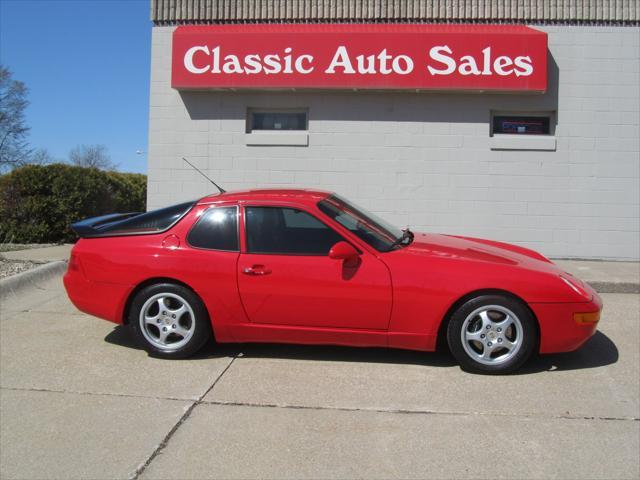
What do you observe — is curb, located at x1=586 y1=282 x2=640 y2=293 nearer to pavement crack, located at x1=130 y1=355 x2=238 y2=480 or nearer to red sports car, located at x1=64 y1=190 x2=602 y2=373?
red sports car, located at x1=64 y1=190 x2=602 y2=373

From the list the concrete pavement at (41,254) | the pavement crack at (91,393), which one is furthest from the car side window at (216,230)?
the concrete pavement at (41,254)

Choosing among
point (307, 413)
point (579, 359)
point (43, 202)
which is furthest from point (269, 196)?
point (43, 202)

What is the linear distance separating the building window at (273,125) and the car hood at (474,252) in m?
4.55

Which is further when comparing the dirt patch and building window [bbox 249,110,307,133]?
building window [bbox 249,110,307,133]

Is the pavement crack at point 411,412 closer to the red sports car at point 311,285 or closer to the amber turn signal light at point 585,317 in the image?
the red sports car at point 311,285

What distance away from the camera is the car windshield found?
487cm

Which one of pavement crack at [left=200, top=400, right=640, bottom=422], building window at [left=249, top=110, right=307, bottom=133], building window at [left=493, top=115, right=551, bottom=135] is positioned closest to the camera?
pavement crack at [left=200, top=400, right=640, bottom=422]

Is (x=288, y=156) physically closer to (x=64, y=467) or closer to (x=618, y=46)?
(x=618, y=46)

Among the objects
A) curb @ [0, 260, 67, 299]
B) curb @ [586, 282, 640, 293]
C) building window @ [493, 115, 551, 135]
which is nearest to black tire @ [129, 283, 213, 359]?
curb @ [0, 260, 67, 299]

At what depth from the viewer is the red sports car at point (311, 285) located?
4531 mm

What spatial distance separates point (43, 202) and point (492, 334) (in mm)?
8562

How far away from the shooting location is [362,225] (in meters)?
5.08

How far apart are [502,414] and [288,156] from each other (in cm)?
639

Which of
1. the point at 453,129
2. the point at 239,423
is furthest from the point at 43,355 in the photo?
the point at 453,129
